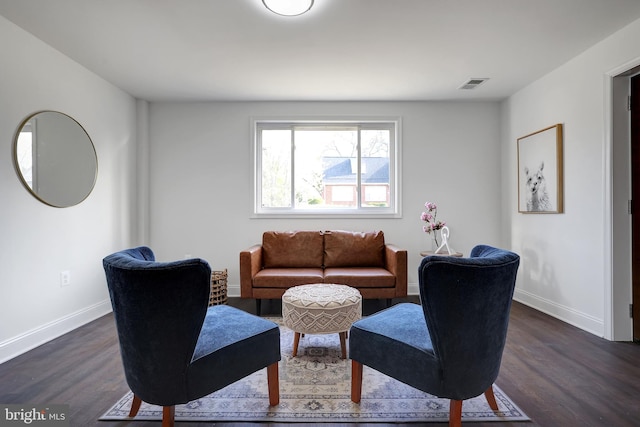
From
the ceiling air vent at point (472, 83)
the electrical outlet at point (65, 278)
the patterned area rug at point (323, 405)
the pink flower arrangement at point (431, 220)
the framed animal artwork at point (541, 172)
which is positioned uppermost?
the ceiling air vent at point (472, 83)

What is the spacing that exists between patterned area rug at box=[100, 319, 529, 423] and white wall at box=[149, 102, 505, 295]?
7.07 feet

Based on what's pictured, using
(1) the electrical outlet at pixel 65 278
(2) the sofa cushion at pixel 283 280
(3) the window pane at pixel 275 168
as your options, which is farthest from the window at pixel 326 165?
(1) the electrical outlet at pixel 65 278

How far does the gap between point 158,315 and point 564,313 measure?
3433 millimetres

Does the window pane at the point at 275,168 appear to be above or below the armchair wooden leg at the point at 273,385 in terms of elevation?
above

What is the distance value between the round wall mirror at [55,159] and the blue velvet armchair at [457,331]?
9.41 ft

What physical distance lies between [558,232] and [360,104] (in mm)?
2553

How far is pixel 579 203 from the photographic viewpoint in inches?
108

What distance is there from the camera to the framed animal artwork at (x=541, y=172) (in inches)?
116

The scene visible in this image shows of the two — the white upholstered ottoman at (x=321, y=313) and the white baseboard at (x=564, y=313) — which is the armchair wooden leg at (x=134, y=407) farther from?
the white baseboard at (x=564, y=313)

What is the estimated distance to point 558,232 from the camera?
9.80 feet

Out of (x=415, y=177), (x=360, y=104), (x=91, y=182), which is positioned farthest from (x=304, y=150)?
(x=91, y=182)

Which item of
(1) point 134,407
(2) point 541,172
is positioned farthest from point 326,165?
(1) point 134,407

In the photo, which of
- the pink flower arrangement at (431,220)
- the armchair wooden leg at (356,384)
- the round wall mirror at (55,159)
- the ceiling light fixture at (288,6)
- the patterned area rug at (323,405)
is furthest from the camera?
the pink flower arrangement at (431,220)

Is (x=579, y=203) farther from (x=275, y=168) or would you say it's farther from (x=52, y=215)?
(x=52, y=215)
